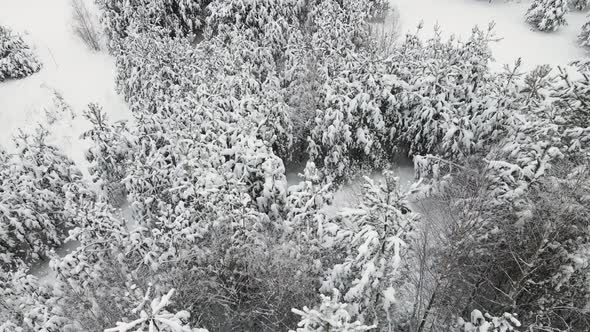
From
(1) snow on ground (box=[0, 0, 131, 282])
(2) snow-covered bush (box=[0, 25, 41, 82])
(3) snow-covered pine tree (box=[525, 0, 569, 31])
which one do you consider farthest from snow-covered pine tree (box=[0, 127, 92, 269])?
(3) snow-covered pine tree (box=[525, 0, 569, 31])

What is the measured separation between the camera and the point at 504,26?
2428 cm

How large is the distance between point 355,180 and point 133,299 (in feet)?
34.3

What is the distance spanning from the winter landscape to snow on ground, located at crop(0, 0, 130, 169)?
23cm

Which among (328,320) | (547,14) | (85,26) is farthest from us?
(85,26)

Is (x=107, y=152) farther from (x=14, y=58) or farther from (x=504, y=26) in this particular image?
(x=504, y=26)

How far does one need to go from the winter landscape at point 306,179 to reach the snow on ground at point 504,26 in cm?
16

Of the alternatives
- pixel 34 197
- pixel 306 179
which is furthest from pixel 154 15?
pixel 306 179

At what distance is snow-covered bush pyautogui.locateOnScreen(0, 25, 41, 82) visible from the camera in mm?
25547

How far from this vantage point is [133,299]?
10000 millimetres

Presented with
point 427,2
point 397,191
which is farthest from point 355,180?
point 427,2

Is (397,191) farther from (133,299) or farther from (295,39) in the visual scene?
(295,39)

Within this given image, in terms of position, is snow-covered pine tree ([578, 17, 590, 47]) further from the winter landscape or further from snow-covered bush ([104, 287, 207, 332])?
snow-covered bush ([104, 287, 207, 332])

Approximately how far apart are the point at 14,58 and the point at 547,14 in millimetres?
32947

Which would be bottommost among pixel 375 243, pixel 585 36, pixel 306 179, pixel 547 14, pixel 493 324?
pixel 493 324
